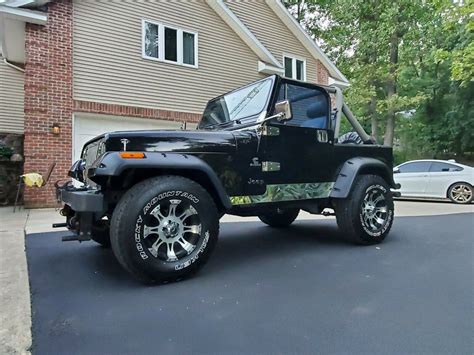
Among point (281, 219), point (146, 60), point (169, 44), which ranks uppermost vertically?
point (169, 44)

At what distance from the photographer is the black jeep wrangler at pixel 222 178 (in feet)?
9.82

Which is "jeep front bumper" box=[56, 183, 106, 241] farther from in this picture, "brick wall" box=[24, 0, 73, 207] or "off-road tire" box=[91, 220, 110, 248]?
"brick wall" box=[24, 0, 73, 207]

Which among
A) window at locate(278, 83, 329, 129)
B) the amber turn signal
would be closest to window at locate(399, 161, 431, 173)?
window at locate(278, 83, 329, 129)

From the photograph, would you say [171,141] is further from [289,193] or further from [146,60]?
[146,60]

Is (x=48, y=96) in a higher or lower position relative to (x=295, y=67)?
lower

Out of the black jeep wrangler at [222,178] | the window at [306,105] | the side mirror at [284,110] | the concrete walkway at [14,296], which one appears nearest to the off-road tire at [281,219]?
the black jeep wrangler at [222,178]

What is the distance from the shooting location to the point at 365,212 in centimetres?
449

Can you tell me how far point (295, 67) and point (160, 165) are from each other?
11.6 metres

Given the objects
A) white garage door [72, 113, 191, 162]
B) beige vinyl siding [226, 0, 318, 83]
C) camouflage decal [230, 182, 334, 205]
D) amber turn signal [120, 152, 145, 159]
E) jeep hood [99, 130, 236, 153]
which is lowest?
camouflage decal [230, 182, 334, 205]

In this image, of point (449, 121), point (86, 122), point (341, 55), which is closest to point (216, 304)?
point (86, 122)

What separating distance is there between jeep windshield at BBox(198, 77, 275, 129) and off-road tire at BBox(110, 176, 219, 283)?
121 centimetres

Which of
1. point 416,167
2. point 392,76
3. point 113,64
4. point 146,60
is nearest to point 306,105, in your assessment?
point 113,64

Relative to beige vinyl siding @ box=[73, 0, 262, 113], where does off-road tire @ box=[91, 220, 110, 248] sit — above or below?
below

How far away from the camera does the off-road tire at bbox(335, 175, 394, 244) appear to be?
14.3 feet
